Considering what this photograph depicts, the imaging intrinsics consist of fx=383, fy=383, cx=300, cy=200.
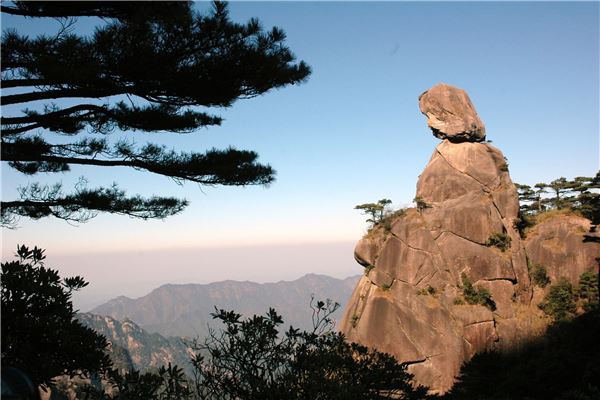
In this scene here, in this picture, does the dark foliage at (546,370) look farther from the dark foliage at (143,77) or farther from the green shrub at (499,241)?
the dark foliage at (143,77)

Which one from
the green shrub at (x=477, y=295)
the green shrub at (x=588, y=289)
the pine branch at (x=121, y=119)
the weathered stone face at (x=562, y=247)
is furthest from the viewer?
the weathered stone face at (x=562, y=247)

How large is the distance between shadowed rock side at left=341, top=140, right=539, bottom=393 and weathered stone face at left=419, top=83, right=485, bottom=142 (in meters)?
0.90

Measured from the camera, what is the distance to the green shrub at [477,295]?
21016 mm

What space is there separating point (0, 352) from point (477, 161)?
25.4m

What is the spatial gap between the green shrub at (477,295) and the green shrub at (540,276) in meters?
3.17

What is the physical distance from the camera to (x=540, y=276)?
868 inches

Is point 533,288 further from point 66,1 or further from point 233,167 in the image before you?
point 66,1

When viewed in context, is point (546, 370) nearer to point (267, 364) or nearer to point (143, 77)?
point (267, 364)

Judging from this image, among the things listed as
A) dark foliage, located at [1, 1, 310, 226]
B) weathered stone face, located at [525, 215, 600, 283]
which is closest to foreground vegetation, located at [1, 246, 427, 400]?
dark foliage, located at [1, 1, 310, 226]

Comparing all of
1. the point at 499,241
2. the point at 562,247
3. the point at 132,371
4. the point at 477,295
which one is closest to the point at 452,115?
the point at 499,241

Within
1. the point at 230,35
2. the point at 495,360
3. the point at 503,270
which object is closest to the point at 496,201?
the point at 503,270

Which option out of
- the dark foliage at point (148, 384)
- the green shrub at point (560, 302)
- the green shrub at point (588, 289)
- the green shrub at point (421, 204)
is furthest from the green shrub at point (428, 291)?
the dark foliage at point (148, 384)

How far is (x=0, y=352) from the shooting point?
3354 millimetres

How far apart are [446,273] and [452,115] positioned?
10291mm
